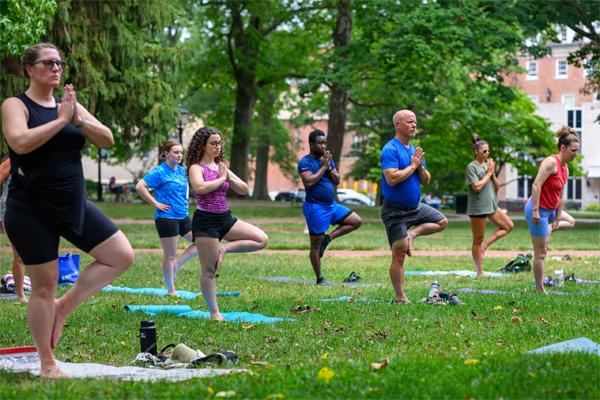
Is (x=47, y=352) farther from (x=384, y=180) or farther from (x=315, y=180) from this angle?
(x=315, y=180)

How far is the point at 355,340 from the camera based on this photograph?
8375mm

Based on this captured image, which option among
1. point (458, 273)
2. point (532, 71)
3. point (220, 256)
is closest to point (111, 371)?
point (220, 256)

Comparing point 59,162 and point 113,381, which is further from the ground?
point 59,162

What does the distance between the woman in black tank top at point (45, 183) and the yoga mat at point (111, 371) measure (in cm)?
27

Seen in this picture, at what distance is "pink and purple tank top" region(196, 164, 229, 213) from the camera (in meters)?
9.98

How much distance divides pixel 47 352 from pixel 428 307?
4800 millimetres

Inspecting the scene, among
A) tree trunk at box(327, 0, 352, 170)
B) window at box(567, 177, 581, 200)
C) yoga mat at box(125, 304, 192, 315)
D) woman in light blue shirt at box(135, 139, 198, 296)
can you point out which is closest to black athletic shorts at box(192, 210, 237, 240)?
yoga mat at box(125, 304, 192, 315)

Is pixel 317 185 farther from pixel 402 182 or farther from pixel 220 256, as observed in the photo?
pixel 220 256

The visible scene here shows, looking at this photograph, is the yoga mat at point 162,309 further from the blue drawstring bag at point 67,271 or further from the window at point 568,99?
the window at point 568,99

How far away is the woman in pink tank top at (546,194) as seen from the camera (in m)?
11.9

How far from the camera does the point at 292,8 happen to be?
146 ft

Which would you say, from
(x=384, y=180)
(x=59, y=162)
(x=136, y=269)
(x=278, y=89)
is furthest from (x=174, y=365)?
(x=278, y=89)

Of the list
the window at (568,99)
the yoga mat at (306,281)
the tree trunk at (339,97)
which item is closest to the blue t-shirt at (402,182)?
the yoga mat at (306,281)

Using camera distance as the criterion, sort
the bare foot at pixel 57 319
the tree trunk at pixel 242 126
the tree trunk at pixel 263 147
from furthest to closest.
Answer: the tree trunk at pixel 263 147, the tree trunk at pixel 242 126, the bare foot at pixel 57 319
